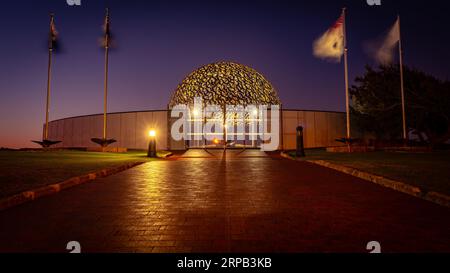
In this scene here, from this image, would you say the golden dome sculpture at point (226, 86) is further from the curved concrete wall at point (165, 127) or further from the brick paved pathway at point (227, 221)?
the brick paved pathway at point (227, 221)

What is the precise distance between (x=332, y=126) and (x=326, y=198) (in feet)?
96.3

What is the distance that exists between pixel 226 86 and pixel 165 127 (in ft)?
34.2

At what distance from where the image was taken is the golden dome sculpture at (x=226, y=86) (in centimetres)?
2331

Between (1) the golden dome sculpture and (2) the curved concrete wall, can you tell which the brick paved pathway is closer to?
(1) the golden dome sculpture

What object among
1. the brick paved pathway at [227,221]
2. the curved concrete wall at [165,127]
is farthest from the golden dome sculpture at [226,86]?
the brick paved pathway at [227,221]

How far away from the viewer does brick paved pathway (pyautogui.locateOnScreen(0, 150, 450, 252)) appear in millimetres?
2834

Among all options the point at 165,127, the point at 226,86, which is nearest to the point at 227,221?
the point at 226,86

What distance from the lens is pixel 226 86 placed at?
2338 centimetres

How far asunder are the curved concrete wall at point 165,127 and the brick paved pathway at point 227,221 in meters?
25.1

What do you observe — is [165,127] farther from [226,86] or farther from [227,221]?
[227,221]

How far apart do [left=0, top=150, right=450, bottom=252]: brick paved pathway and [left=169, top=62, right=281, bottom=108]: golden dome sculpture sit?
1798cm

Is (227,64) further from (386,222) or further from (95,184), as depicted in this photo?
(386,222)
